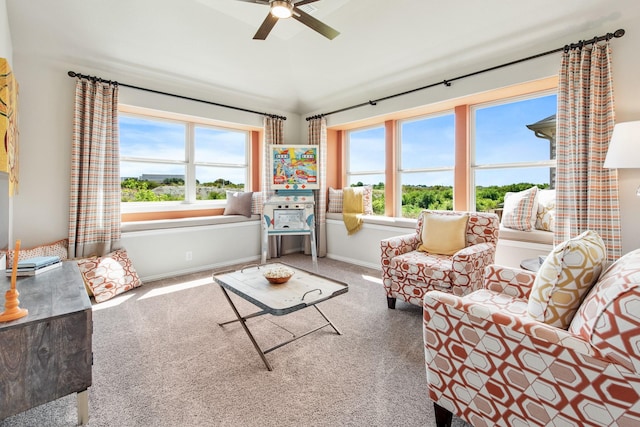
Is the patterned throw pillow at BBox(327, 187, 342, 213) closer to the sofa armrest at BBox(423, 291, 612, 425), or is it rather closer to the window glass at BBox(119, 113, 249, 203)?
the window glass at BBox(119, 113, 249, 203)

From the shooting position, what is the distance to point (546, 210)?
2973mm

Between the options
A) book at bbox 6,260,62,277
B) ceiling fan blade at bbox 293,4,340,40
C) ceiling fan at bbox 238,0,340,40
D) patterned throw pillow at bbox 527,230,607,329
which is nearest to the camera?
patterned throw pillow at bbox 527,230,607,329

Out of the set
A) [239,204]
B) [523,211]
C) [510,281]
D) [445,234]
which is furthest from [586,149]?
[239,204]

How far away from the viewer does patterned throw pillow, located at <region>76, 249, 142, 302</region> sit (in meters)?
3.02

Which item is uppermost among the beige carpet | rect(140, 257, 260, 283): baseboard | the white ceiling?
the white ceiling

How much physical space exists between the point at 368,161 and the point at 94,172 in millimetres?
3596

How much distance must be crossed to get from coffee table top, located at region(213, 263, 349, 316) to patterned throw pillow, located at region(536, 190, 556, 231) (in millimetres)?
2186

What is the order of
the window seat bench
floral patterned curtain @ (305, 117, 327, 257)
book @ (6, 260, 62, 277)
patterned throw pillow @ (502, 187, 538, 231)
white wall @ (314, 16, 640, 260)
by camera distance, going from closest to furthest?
book @ (6, 260, 62, 277), white wall @ (314, 16, 640, 260), patterned throw pillow @ (502, 187, 538, 231), the window seat bench, floral patterned curtain @ (305, 117, 327, 257)

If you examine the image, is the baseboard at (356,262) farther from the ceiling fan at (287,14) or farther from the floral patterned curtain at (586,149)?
the ceiling fan at (287,14)

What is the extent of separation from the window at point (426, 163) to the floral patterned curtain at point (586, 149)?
1335mm

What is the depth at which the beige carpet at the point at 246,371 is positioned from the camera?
151cm

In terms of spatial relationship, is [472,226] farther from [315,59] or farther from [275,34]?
[275,34]

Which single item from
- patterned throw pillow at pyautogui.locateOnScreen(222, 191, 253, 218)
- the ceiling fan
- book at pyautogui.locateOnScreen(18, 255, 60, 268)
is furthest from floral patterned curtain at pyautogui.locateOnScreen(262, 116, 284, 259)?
book at pyautogui.locateOnScreen(18, 255, 60, 268)

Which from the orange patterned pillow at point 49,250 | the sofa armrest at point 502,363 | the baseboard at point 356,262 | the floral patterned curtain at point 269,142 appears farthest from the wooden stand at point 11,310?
the baseboard at point 356,262
